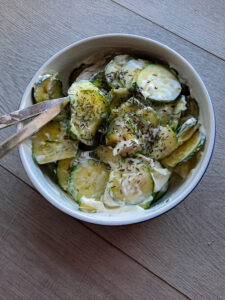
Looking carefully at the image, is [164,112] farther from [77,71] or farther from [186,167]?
[77,71]

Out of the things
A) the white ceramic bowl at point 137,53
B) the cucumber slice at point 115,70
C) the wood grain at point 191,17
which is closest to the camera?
the white ceramic bowl at point 137,53

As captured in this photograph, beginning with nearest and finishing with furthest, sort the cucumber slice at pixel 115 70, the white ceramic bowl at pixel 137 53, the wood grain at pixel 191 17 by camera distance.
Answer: the white ceramic bowl at pixel 137 53 → the cucumber slice at pixel 115 70 → the wood grain at pixel 191 17

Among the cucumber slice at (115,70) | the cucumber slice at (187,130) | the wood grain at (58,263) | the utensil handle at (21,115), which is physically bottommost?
the wood grain at (58,263)

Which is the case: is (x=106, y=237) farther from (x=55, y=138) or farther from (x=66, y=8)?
(x=66, y=8)

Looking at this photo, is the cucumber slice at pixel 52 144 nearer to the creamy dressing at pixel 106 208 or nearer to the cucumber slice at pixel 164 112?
the creamy dressing at pixel 106 208

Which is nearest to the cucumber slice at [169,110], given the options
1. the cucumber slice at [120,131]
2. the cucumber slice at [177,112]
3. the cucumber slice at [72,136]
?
the cucumber slice at [177,112]

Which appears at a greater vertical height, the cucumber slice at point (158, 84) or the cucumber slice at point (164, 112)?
the cucumber slice at point (158, 84)

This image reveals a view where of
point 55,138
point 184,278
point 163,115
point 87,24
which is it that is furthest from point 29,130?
point 184,278

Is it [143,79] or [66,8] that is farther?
[66,8]
